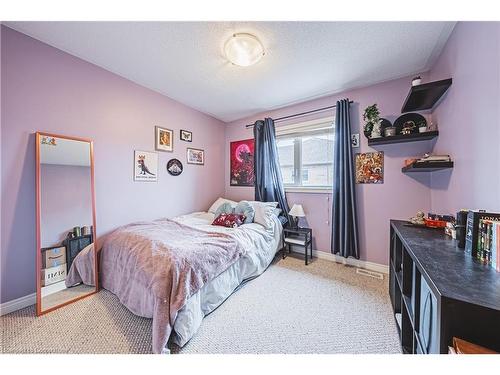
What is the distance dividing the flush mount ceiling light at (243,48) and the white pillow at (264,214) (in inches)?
70.5

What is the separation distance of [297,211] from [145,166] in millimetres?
2231

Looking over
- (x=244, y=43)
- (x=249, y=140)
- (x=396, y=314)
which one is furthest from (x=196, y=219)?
(x=396, y=314)

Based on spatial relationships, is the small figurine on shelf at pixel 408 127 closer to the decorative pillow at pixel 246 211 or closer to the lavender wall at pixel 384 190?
the lavender wall at pixel 384 190

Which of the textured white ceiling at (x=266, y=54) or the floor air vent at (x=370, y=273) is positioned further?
the floor air vent at (x=370, y=273)

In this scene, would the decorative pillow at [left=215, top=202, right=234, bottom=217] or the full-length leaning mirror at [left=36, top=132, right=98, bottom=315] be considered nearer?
the full-length leaning mirror at [left=36, top=132, right=98, bottom=315]

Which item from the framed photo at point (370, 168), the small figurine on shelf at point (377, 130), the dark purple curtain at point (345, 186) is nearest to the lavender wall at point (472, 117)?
the small figurine on shelf at point (377, 130)

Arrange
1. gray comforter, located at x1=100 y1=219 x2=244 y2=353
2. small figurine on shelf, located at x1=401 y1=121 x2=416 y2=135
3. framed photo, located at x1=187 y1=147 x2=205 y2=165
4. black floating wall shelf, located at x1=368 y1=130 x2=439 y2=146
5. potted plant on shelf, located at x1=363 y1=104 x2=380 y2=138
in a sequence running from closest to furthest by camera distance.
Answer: gray comforter, located at x1=100 y1=219 x2=244 y2=353, black floating wall shelf, located at x1=368 y1=130 x2=439 y2=146, small figurine on shelf, located at x1=401 y1=121 x2=416 y2=135, potted plant on shelf, located at x1=363 y1=104 x2=380 y2=138, framed photo, located at x1=187 y1=147 x2=205 y2=165

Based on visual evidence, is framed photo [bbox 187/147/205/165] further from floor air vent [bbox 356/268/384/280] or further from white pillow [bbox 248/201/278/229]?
floor air vent [bbox 356/268/384/280]

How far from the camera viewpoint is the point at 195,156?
3156mm

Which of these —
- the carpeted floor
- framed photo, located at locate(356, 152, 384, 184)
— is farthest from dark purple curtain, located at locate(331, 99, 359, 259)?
the carpeted floor

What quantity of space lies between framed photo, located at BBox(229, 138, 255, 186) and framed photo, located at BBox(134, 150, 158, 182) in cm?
142

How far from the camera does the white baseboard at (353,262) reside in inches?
91.4

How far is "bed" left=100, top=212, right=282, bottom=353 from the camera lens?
1263 mm
